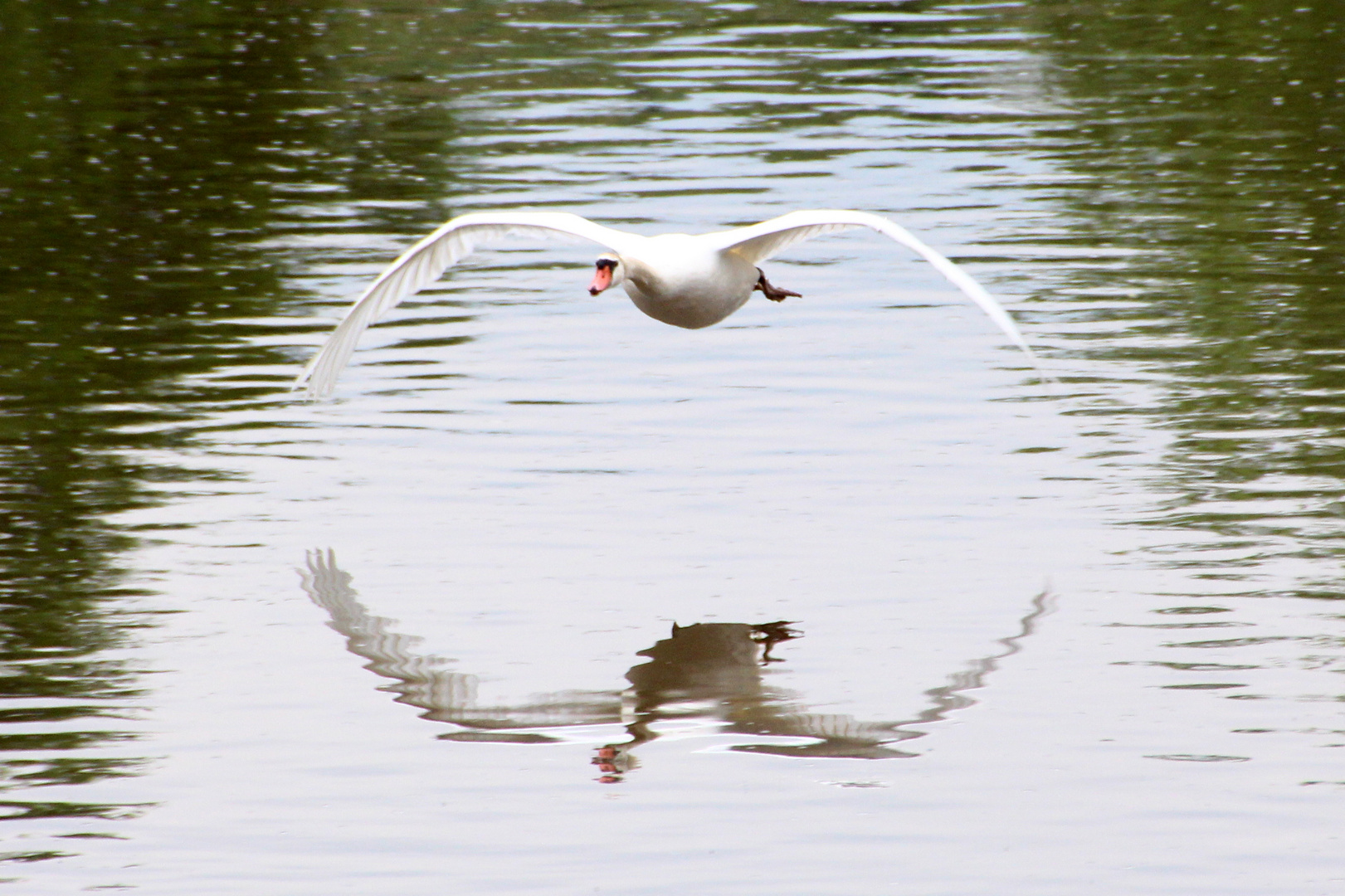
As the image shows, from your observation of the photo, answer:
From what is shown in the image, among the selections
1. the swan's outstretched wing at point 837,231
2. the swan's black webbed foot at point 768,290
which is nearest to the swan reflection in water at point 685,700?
the swan's outstretched wing at point 837,231

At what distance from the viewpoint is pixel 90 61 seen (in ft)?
101

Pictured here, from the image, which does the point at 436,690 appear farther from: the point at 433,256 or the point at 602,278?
the point at 433,256

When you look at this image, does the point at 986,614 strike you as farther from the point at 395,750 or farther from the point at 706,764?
the point at 395,750

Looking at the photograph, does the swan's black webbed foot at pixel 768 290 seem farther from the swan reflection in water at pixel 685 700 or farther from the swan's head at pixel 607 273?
the swan reflection in water at pixel 685 700

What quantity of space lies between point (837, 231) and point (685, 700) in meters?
2.48


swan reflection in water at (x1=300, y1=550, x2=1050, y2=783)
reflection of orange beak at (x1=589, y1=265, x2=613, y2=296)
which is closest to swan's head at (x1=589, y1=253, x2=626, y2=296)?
reflection of orange beak at (x1=589, y1=265, x2=613, y2=296)

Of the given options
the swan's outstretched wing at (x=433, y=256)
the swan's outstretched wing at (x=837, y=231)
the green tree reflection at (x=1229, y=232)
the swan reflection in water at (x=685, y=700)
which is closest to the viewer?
the swan reflection in water at (x=685, y=700)

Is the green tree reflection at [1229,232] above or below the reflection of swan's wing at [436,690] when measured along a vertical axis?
above

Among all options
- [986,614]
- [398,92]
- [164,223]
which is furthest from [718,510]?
[398,92]

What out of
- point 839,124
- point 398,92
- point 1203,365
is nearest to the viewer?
point 1203,365

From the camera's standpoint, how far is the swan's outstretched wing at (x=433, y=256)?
1065 centimetres

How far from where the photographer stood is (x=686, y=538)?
1067 cm

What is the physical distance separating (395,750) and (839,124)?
1729 cm

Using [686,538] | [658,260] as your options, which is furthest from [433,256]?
[686,538]
